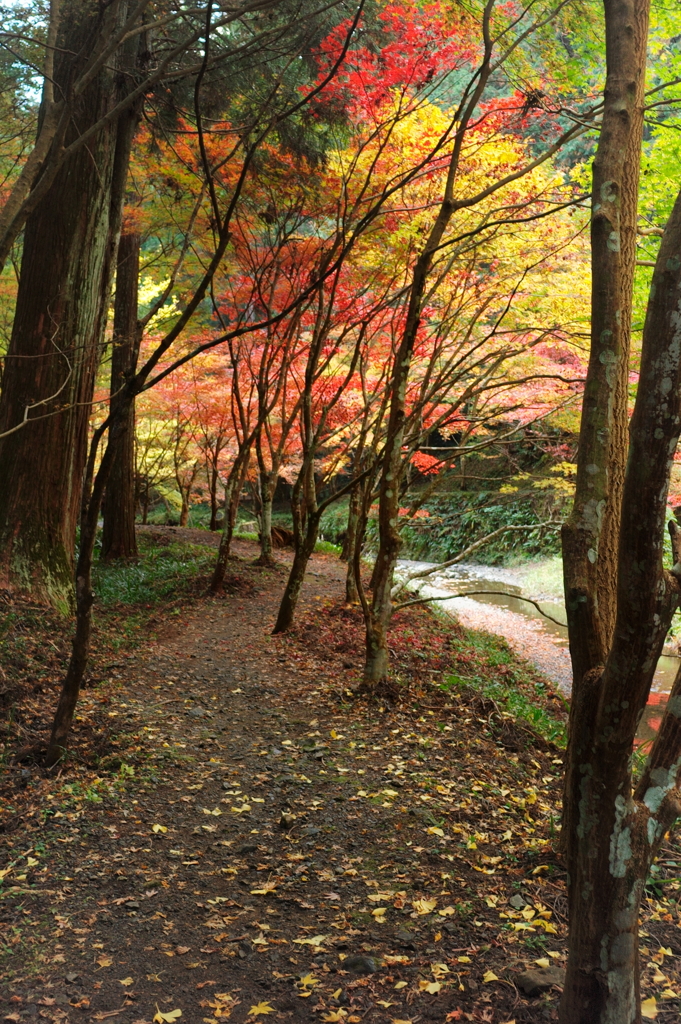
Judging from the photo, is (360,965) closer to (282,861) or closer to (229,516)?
(282,861)

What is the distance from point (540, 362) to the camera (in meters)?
12.0

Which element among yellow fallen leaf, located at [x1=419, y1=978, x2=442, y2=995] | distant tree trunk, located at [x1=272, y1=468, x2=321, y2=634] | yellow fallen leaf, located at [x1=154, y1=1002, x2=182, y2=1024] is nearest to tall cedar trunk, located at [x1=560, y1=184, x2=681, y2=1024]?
yellow fallen leaf, located at [x1=419, y1=978, x2=442, y2=995]

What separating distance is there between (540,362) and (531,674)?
18.8ft

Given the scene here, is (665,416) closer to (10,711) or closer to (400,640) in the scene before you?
(10,711)

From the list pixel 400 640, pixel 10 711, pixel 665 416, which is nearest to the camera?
pixel 665 416

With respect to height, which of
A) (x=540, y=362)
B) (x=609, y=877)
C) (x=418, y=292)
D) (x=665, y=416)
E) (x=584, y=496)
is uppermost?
(x=540, y=362)

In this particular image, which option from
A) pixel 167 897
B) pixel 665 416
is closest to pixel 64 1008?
pixel 167 897

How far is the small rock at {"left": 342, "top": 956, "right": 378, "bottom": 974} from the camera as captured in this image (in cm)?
274

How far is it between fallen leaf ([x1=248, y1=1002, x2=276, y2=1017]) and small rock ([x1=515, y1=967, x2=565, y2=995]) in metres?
0.89

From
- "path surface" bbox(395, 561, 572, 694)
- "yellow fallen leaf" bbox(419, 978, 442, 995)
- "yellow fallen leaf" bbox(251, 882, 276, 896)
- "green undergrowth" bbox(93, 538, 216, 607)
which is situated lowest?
"path surface" bbox(395, 561, 572, 694)

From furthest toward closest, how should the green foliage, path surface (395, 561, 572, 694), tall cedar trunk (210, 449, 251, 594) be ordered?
the green foliage, path surface (395, 561, 572, 694), tall cedar trunk (210, 449, 251, 594)

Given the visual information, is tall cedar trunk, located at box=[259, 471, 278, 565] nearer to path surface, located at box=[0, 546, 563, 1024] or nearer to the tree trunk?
the tree trunk

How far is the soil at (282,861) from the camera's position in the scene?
2.60 m

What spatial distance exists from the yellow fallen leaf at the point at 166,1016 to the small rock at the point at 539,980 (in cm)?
120
